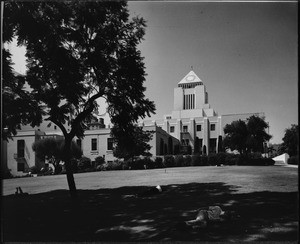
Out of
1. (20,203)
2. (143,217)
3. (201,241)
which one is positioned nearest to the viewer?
(201,241)

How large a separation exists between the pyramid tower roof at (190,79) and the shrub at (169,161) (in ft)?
10.3

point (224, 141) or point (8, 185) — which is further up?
point (224, 141)

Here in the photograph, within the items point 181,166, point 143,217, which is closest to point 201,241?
point 143,217

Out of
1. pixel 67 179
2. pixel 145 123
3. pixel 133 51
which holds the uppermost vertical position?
pixel 133 51

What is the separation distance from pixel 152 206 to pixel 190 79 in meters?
3.68

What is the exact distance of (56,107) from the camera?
7.52 meters

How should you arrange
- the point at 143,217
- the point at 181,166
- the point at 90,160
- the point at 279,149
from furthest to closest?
the point at 181,166 < the point at 90,160 < the point at 279,149 < the point at 143,217

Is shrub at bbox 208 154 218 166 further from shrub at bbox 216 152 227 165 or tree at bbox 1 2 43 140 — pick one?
tree at bbox 1 2 43 140

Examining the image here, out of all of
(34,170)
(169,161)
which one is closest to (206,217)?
(169,161)

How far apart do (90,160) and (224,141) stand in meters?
4.55

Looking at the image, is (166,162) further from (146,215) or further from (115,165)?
(146,215)

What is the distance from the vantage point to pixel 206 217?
6.11m

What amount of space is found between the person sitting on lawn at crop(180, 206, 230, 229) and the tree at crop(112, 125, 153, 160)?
2.83 meters

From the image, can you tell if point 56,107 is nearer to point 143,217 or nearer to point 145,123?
point 145,123
